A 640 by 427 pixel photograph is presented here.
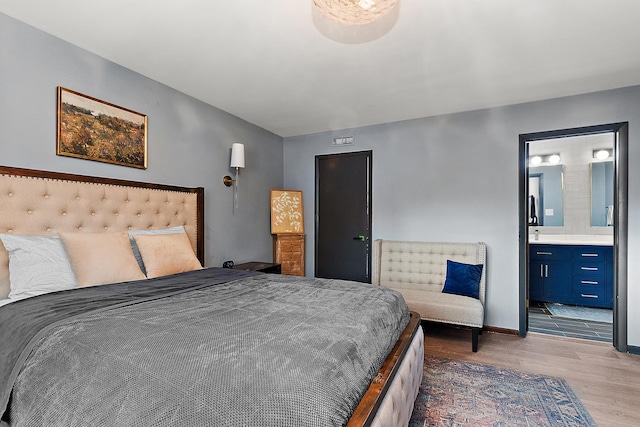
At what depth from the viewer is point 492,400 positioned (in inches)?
86.8

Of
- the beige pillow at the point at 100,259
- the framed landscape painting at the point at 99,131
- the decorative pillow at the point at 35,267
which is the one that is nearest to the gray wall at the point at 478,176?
the framed landscape painting at the point at 99,131

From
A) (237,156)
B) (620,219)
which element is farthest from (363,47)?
(620,219)

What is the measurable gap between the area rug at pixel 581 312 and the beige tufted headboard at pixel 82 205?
483cm

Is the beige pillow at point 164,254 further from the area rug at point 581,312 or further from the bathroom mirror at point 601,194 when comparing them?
the bathroom mirror at point 601,194

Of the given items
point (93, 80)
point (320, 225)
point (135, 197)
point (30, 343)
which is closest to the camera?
point (30, 343)

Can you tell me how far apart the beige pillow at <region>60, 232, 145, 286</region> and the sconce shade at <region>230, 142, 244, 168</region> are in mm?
1696

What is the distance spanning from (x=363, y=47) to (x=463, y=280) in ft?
8.57

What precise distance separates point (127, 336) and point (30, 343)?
0.47 metres

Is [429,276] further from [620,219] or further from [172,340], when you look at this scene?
[172,340]

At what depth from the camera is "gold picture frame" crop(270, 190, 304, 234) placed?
4496 millimetres

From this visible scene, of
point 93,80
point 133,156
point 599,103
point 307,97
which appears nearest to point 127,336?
point 133,156

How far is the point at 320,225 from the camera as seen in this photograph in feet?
15.7

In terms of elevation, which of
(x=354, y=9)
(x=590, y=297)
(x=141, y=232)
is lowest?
(x=590, y=297)

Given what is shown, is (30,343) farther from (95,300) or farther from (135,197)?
(135,197)
